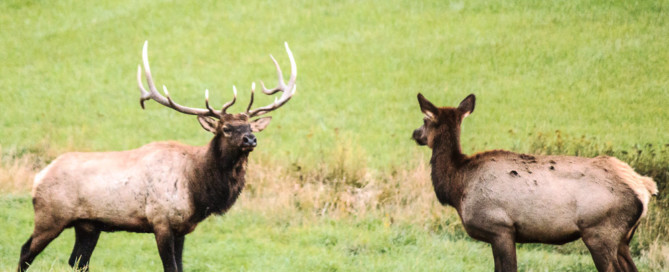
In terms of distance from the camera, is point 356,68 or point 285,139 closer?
point 285,139

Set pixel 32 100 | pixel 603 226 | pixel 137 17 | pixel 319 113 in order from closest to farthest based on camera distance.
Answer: pixel 603 226 → pixel 319 113 → pixel 32 100 → pixel 137 17

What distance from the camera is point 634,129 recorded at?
749 inches

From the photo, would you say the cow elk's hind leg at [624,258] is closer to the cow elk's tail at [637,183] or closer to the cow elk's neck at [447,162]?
the cow elk's tail at [637,183]

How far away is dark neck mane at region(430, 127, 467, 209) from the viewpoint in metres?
9.26

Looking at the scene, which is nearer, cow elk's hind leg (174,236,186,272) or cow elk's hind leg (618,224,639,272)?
cow elk's hind leg (618,224,639,272)

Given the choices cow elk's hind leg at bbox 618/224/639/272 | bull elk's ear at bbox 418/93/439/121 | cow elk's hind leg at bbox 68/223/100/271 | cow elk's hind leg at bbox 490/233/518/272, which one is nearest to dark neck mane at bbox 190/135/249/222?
cow elk's hind leg at bbox 68/223/100/271

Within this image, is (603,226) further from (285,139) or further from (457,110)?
(285,139)

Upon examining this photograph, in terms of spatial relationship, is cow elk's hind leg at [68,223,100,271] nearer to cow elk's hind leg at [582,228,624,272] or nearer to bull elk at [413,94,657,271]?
bull elk at [413,94,657,271]

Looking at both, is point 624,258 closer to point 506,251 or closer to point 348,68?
point 506,251

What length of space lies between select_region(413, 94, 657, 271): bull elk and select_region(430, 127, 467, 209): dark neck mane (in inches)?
4.2

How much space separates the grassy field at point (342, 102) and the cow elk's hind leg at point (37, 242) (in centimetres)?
142

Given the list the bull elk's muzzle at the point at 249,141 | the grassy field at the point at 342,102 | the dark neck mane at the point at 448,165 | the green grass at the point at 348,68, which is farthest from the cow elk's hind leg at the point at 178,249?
the green grass at the point at 348,68

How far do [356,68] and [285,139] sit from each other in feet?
17.6

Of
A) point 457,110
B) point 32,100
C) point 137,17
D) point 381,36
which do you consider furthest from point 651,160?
point 137,17
